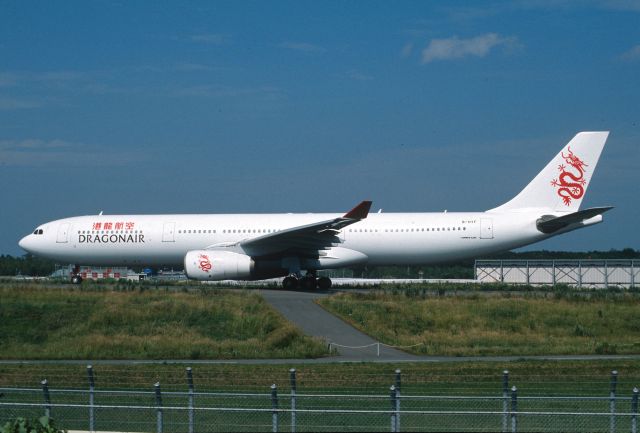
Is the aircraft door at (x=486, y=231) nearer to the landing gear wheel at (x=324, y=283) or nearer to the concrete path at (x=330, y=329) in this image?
the landing gear wheel at (x=324, y=283)

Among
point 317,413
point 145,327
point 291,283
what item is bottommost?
point 317,413

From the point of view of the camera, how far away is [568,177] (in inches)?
1547

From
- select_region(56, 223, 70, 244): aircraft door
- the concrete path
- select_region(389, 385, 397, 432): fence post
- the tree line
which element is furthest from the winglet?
the tree line

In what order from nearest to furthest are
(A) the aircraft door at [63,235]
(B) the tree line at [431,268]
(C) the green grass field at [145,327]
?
(C) the green grass field at [145,327] → (A) the aircraft door at [63,235] → (B) the tree line at [431,268]

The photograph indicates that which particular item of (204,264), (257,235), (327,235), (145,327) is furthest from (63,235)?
(145,327)

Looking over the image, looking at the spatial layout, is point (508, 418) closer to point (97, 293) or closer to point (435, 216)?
point (97, 293)

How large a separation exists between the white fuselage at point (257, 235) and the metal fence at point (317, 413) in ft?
75.7

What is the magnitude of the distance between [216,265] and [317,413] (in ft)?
74.2

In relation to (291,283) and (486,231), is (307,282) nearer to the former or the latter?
(291,283)

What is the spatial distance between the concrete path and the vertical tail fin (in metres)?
12.2

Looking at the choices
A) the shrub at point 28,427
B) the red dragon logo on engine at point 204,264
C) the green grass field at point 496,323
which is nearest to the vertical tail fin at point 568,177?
the green grass field at point 496,323

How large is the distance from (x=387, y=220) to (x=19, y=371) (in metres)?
21.8

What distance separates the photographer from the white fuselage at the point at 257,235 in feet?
125

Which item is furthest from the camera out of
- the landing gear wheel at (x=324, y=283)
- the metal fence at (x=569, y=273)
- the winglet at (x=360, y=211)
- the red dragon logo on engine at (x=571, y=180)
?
the metal fence at (x=569, y=273)
